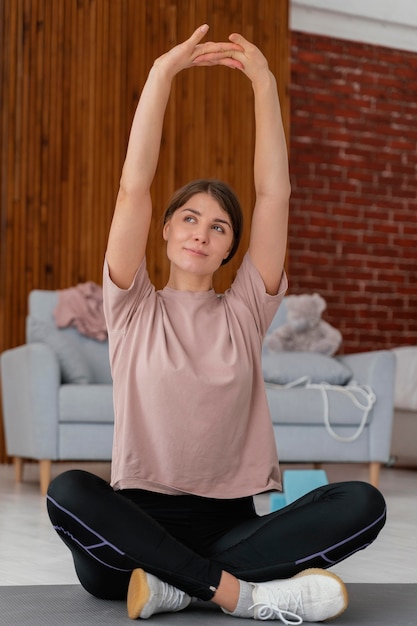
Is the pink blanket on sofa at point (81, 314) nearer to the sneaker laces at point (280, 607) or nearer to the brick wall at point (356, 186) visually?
the brick wall at point (356, 186)

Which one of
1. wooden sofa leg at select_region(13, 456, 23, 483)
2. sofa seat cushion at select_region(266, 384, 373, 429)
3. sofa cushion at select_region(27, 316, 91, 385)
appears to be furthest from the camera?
wooden sofa leg at select_region(13, 456, 23, 483)

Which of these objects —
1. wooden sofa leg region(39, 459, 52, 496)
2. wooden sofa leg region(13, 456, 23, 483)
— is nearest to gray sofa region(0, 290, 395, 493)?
wooden sofa leg region(39, 459, 52, 496)

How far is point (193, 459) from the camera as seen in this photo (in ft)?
5.76

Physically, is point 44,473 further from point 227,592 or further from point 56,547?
point 227,592

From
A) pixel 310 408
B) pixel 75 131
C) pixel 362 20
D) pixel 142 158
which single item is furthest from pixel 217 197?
pixel 362 20

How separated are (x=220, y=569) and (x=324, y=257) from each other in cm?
529

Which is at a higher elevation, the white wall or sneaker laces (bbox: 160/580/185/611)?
the white wall

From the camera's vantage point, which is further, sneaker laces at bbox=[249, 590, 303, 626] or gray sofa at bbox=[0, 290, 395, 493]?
gray sofa at bbox=[0, 290, 395, 493]

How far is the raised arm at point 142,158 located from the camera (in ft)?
5.66

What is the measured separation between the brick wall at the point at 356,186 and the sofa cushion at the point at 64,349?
97.1 inches

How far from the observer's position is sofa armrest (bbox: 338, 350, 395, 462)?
4.26 metres

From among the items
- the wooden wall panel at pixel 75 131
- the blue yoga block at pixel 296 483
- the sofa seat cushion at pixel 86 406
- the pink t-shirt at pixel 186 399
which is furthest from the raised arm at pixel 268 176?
the wooden wall panel at pixel 75 131

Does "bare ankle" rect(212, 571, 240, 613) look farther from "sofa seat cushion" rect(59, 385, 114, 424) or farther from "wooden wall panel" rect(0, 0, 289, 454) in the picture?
"wooden wall panel" rect(0, 0, 289, 454)

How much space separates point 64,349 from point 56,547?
1.76 metres
